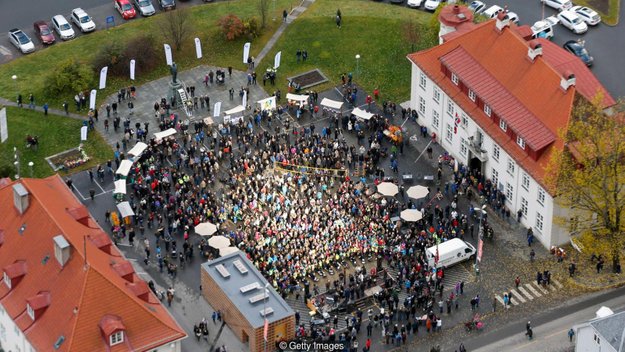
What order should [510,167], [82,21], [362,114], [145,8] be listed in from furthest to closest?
[145,8] < [82,21] < [362,114] < [510,167]

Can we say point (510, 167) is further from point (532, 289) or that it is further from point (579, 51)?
point (579, 51)

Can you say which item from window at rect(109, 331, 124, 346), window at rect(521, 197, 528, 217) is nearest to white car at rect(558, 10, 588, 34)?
window at rect(521, 197, 528, 217)

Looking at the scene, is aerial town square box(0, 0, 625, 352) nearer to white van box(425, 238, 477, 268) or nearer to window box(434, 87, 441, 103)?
white van box(425, 238, 477, 268)

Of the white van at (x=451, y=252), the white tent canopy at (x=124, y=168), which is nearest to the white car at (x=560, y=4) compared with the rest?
the white van at (x=451, y=252)

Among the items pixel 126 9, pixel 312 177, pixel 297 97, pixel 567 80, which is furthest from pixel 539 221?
pixel 126 9

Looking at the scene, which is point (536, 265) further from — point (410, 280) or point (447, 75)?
point (447, 75)

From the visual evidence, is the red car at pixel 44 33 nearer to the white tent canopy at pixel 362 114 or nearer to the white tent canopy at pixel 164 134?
the white tent canopy at pixel 164 134

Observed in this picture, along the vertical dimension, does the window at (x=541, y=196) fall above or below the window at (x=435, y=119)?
above
